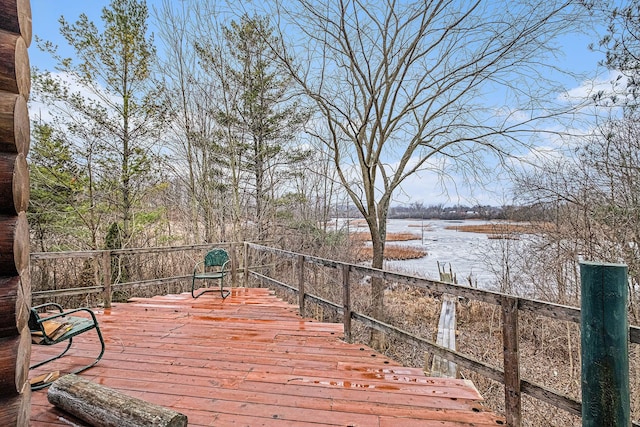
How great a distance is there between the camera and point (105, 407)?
1.88 metres

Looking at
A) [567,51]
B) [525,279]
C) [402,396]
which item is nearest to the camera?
[402,396]

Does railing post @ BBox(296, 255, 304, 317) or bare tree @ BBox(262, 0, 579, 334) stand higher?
bare tree @ BBox(262, 0, 579, 334)

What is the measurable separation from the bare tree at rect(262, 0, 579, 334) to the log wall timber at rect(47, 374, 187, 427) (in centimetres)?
587

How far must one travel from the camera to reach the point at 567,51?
5914 millimetres

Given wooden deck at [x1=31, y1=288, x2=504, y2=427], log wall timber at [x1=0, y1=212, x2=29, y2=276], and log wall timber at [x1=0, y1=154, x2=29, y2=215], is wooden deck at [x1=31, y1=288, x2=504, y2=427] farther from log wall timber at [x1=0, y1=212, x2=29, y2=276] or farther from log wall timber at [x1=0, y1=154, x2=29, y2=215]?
log wall timber at [x1=0, y1=154, x2=29, y2=215]

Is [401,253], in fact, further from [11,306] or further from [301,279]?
[11,306]

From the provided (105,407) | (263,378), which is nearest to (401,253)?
(263,378)

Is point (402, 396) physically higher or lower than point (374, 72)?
lower

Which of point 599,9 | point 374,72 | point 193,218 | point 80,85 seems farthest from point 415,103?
point 80,85

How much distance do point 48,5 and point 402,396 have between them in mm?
8793

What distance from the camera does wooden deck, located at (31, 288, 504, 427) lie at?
204cm

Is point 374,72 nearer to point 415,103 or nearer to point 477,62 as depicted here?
point 415,103

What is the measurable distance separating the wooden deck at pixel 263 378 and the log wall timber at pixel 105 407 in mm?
109

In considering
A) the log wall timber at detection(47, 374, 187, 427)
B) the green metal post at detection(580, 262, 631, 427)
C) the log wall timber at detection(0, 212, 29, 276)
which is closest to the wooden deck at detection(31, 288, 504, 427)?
the log wall timber at detection(47, 374, 187, 427)
